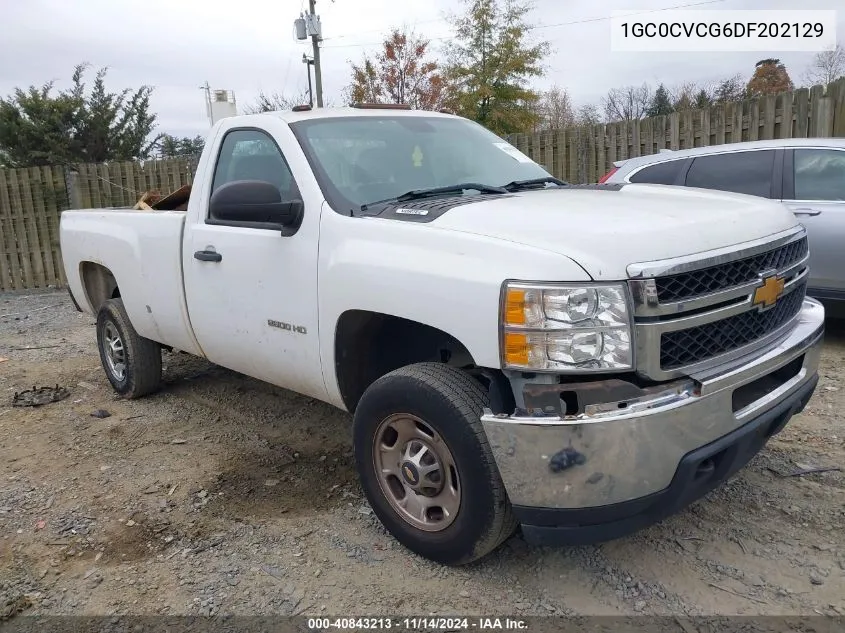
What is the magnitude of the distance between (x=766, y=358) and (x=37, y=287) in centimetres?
1192

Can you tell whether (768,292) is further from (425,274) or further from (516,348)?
(425,274)

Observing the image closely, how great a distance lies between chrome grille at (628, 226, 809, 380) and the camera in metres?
2.33

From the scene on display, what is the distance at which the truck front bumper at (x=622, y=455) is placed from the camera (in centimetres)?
231

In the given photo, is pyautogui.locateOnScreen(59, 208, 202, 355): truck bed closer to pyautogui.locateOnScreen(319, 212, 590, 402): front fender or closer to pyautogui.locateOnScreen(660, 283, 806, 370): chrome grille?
pyautogui.locateOnScreen(319, 212, 590, 402): front fender

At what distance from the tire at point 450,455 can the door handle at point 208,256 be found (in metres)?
1.40

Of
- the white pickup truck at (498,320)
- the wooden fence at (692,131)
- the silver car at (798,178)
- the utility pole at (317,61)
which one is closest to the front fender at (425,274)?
the white pickup truck at (498,320)

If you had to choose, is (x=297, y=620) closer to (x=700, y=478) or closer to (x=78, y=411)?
(x=700, y=478)

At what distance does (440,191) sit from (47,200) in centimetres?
1027

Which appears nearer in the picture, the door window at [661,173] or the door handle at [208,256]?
the door handle at [208,256]

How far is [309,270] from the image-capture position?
3260 mm

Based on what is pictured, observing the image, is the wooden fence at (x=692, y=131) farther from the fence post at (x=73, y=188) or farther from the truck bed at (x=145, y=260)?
the truck bed at (x=145, y=260)

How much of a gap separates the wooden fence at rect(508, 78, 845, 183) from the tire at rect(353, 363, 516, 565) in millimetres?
7482

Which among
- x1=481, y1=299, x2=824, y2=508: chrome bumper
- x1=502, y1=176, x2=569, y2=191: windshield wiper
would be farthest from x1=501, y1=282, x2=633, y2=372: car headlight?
x1=502, y1=176, x2=569, y2=191: windshield wiper

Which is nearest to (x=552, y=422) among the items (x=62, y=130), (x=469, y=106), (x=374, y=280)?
(x=374, y=280)
